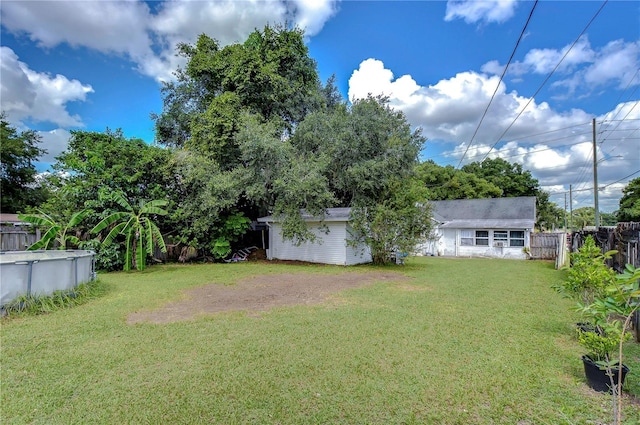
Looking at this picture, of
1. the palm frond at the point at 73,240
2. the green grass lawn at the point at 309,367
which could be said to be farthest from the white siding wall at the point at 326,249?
the palm frond at the point at 73,240

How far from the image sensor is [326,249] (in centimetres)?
1563

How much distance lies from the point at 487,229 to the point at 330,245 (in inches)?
480

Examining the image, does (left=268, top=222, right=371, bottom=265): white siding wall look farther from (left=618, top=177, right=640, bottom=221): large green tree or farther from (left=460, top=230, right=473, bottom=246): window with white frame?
(left=618, top=177, right=640, bottom=221): large green tree

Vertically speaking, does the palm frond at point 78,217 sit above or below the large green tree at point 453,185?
below

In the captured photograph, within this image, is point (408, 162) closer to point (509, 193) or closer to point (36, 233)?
point (36, 233)

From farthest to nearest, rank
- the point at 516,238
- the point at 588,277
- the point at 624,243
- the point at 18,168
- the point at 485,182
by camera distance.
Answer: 1. the point at 485,182
2. the point at 18,168
3. the point at 516,238
4. the point at 624,243
5. the point at 588,277

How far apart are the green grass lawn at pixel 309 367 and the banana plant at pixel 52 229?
4811mm

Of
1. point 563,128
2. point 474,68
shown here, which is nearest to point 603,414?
point 474,68

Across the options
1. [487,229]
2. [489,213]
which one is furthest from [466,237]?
[489,213]

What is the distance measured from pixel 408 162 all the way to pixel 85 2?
12.6m

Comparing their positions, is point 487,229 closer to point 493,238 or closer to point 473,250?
point 493,238

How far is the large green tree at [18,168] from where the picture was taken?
79.5 feet

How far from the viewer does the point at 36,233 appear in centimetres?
1257

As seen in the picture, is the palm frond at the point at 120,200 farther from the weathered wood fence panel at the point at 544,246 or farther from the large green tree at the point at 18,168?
the weathered wood fence panel at the point at 544,246
